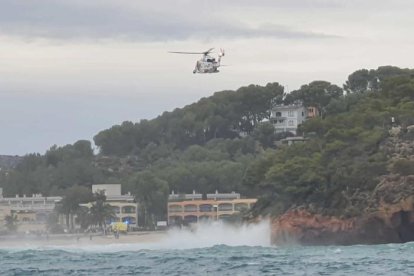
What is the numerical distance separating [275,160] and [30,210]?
217 ft

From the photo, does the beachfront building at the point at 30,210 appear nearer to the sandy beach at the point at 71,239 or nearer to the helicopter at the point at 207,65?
the sandy beach at the point at 71,239

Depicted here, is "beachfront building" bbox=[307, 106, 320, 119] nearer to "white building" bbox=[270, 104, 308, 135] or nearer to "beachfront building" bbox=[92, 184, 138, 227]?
"white building" bbox=[270, 104, 308, 135]

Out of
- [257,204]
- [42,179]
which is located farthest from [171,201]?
[257,204]

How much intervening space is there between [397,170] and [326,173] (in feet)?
22.1

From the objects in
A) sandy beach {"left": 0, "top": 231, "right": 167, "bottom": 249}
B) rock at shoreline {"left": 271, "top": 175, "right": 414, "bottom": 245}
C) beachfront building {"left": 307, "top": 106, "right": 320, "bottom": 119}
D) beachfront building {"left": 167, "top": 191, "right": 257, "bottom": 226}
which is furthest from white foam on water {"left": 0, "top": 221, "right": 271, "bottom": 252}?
beachfront building {"left": 307, "top": 106, "right": 320, "bottom": 119}

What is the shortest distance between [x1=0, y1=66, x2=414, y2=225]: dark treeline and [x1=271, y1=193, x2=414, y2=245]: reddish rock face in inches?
53.2

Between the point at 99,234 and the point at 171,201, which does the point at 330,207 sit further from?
the point at 171,201

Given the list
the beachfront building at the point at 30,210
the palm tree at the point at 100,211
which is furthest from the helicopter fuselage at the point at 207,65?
the beachfront building at the point at 30,210

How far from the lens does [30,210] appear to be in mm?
171250

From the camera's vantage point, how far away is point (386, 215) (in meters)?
95.4

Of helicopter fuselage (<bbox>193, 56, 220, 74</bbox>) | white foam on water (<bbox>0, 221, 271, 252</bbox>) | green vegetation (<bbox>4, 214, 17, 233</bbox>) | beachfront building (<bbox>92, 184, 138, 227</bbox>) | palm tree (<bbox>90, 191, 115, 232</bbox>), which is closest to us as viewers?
helicopter fuselage (<bbox>193, 56, 220, 74</bbox>)

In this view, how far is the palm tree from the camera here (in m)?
160

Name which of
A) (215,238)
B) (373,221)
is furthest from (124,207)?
(373,221)

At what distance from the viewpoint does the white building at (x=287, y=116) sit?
634 ft
